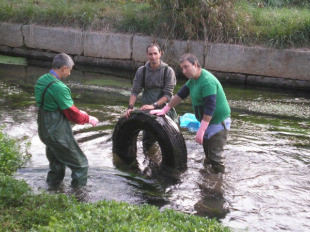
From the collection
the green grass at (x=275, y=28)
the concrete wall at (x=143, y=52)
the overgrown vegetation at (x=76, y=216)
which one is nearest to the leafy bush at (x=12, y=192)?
the overgrown vegetation at (x=76, y=216)

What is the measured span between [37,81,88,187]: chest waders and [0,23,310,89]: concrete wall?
7717 mm

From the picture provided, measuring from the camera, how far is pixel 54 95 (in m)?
5.22

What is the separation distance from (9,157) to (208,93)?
295 centimetres

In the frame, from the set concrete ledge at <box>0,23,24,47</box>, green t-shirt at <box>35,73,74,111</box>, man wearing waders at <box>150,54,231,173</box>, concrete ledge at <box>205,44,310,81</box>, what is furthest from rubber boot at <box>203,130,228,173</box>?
concrete ledge at <box>0,23,24,47</box>

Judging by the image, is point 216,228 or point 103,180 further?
point 103,180

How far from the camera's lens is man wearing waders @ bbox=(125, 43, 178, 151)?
656 centimetres

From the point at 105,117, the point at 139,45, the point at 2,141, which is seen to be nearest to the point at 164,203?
the point at 2,141

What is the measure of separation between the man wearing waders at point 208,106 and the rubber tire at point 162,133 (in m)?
0.17

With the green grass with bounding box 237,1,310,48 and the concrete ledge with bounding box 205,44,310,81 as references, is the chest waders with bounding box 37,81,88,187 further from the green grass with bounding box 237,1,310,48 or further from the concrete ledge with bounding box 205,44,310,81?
the green grass with bounding box 237,1,310,48

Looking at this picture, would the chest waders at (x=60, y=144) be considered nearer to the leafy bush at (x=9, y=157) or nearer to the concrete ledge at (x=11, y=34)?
the leafy bush at (x=9, y=157)

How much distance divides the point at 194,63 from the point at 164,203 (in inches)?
71.7

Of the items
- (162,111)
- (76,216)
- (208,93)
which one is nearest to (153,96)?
(162,111)

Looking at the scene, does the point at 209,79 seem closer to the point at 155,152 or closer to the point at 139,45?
the point at 155,152

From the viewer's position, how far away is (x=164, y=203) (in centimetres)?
550
